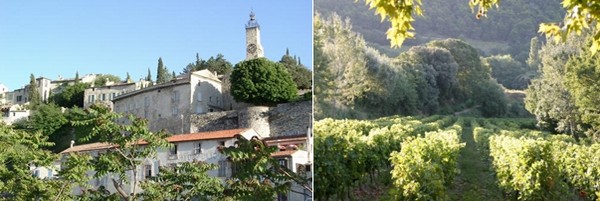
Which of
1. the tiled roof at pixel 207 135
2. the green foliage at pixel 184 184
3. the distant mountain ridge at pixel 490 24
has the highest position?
the distant mountain ridge at pixel 490 24

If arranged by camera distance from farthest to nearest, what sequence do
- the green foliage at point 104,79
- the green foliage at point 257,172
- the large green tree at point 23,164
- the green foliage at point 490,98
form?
1. the green foliage at point 490,98
2. the large green tree at point 23,164
3. the green foliage at point 104,79
4. the green foliage at point 257,172

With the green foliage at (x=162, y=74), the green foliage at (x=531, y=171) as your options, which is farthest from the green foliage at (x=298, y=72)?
the green foliage at (x=531, y=171)

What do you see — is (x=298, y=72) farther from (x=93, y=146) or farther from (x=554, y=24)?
(x=554, y=24)

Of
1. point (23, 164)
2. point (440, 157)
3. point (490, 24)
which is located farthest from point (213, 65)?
point (490, 24)

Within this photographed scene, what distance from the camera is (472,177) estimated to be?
4340 mm

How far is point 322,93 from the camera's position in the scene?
140 inches

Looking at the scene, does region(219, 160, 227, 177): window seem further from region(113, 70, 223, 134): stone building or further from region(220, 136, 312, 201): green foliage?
region(113, 70, 223, 134): stone building

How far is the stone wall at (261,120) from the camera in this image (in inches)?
123

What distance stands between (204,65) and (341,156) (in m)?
0.93

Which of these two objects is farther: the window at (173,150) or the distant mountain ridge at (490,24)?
the distant mountain ridge at (490,24)

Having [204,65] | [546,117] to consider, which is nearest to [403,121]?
[546,117]

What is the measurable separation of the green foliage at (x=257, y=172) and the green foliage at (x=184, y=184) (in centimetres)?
15

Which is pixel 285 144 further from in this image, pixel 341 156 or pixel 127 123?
pixel 127 123

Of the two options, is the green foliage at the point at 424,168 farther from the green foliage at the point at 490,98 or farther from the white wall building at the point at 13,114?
the white wall building at the point at 13,114
